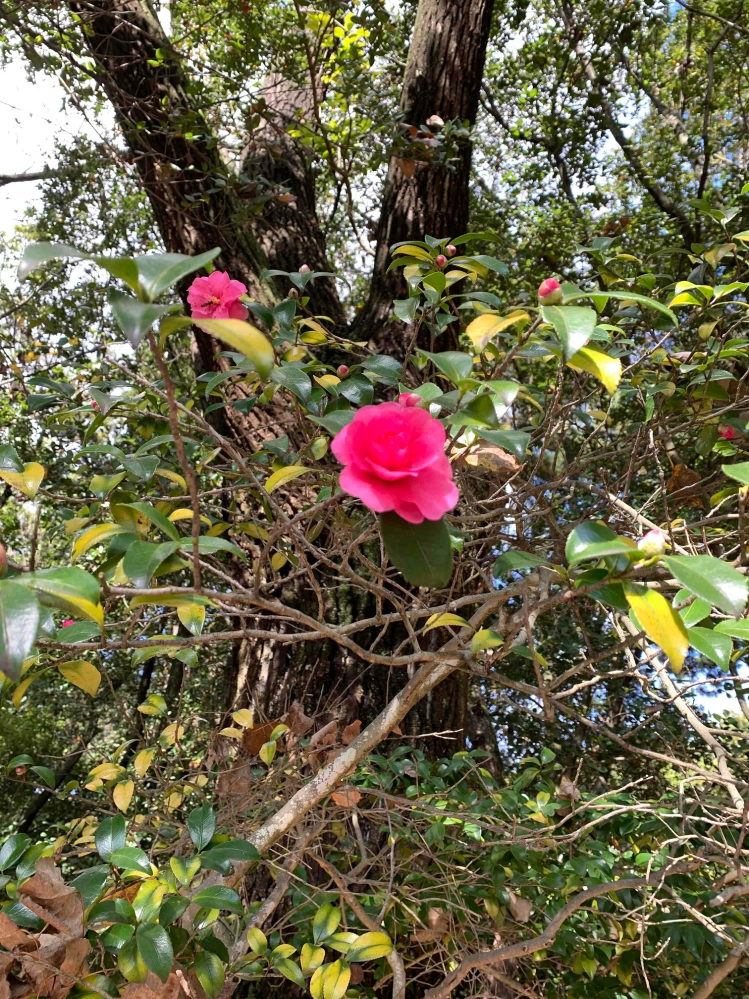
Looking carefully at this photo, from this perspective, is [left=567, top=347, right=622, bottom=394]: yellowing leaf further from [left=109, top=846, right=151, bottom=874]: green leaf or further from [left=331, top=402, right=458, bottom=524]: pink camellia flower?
[left=109, top=846, right=151, bottom=874]: green leaf

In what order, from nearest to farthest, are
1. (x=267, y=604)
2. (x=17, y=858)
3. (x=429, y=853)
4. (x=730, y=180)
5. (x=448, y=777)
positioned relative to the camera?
(x=267, y=604), (x=17, y=858), (x=429, y=853), (x=448, y=777), (x=730, y=180)

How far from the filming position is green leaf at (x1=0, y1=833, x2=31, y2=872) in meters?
1.02

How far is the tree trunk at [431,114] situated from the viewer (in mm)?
2479

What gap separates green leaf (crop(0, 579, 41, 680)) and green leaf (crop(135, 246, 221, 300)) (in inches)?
9.5

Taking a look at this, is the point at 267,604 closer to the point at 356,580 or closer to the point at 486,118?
the point at 356,580

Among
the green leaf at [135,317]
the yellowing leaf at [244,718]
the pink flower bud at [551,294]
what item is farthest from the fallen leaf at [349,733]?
the green leaf at [135,317]

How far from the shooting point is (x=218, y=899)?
0.92 meters

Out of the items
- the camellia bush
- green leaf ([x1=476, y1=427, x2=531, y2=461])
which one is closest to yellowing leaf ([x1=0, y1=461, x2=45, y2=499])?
the camellia bush

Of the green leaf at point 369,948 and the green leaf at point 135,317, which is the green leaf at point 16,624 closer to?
the green leaf at point 135,317

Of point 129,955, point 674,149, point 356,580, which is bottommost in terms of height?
point 129,955

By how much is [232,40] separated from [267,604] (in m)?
2.89

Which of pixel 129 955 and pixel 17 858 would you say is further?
pixel 17 858

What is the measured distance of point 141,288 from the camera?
0.50 metres

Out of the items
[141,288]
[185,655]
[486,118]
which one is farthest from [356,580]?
[486,118]
